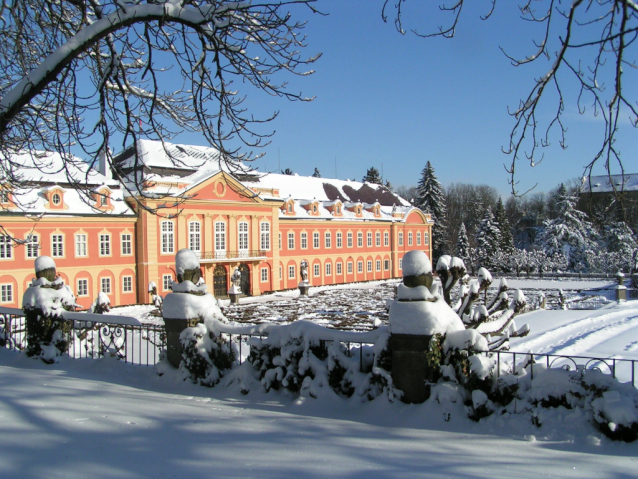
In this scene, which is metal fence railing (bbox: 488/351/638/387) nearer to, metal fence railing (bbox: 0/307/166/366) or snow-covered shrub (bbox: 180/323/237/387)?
snow-covered shrub (bbox: 180/323/237/387)

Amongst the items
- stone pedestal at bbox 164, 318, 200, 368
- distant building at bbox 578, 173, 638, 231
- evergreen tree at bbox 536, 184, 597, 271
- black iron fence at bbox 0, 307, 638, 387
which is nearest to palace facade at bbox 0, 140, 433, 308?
black iron fence at bbox 0, 307, 638, 387

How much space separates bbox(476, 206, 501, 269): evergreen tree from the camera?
170ft

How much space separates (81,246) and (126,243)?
2520 mm

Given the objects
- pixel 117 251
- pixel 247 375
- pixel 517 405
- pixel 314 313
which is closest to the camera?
pixel 517 405

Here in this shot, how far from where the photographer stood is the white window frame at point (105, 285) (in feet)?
89.3

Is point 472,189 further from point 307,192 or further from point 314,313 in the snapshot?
point 314,313

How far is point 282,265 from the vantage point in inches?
1446

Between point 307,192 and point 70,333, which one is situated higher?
point 307,192

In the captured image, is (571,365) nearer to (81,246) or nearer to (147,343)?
(147,343)

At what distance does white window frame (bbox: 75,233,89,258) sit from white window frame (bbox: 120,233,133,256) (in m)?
2.00

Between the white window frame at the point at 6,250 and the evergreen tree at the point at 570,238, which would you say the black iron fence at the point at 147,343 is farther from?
the evergreen tree at the point at 570,238

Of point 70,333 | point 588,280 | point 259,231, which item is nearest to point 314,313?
point 259,231

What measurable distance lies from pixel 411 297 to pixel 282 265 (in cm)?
3149

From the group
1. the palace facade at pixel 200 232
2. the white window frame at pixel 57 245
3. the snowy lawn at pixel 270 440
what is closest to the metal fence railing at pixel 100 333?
the snowy lawn at pixel 270 440
